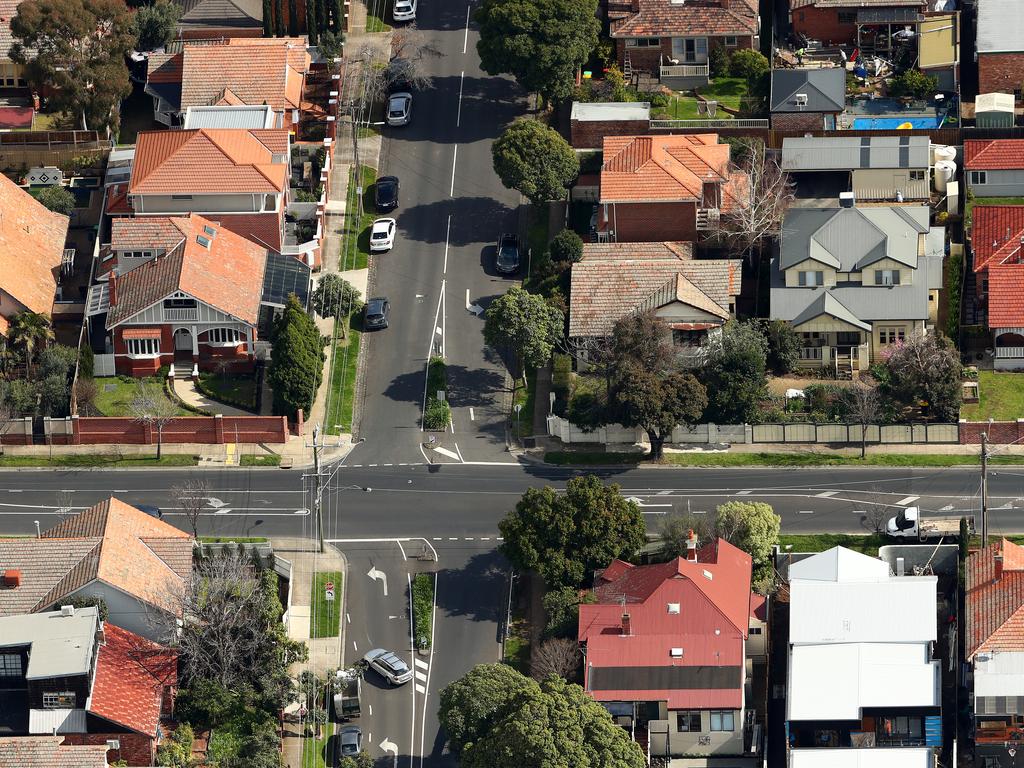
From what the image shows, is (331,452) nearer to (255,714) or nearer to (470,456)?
(470,456)

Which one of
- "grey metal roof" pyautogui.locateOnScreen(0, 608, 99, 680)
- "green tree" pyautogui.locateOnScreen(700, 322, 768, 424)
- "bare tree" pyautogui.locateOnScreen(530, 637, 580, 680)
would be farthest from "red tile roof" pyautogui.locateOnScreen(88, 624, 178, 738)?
"green tree" pyautogui.locateOnScreen(700, 322, 768, 424)

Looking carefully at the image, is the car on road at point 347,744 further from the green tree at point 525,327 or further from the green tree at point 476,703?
the green tree at point 525,327

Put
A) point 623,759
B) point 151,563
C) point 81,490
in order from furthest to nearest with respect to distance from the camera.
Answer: point 81,490 → point 151,563 → point 623,759

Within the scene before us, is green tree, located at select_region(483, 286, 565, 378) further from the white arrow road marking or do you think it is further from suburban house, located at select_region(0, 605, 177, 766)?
suburban house, located at select_region(0, 605, 177, 766)

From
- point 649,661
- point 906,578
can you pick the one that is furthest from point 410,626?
point 906,578

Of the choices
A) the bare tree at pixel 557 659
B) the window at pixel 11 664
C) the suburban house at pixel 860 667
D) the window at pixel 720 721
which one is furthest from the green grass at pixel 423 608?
the window at pixel 11 664
